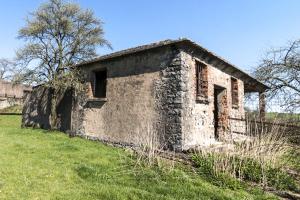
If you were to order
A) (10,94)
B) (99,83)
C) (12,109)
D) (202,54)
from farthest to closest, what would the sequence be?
(10,94) < (12,109) < (99,83) < (202,54)

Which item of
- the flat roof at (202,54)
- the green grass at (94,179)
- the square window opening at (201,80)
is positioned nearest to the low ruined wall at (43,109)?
the flat roof at (202,54)

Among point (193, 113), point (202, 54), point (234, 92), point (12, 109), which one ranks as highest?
point (202, 54)

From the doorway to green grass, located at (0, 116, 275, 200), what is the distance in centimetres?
495

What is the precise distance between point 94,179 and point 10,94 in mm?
33593

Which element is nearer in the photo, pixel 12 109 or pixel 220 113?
pixel 220 113

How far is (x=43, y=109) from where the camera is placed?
16562 millimetres

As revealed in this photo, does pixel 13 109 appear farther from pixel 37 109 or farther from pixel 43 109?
pixel 43 109

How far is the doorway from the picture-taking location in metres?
12.2

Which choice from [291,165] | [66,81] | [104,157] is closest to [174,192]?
[104,157]

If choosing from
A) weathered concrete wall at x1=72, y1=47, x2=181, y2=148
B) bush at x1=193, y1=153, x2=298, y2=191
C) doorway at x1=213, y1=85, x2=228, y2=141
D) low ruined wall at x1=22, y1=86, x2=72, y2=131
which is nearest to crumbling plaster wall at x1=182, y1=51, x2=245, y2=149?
weathered concrete wall at x1=72, y1=47, x2=181, y2=148

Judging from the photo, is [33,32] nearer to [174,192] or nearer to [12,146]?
[12,146]

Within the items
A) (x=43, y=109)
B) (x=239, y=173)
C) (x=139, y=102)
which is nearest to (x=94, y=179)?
(x=239, y=173)

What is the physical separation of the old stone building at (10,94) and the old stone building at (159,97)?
20.8 meters

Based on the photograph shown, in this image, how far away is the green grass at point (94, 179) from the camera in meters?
5.44
